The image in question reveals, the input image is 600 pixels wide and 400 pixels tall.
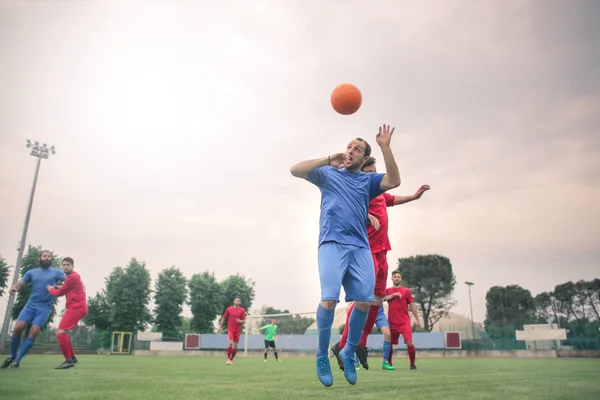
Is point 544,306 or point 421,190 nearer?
point 421,190

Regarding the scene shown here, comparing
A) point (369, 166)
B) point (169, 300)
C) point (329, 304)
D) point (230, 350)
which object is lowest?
point (230, 350)

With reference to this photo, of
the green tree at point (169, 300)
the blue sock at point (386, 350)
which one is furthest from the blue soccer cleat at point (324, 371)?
the green tree at point (169, 300)

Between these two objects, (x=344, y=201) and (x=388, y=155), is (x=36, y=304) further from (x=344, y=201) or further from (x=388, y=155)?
(x=388, y=155)

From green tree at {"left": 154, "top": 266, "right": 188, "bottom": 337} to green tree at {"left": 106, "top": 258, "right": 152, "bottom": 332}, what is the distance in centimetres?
169

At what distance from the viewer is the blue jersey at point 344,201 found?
4781mm

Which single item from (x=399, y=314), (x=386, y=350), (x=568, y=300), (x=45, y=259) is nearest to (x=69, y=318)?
(x=45, y=259)

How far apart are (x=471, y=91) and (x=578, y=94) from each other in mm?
3185

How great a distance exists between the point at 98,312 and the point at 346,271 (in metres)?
55.0

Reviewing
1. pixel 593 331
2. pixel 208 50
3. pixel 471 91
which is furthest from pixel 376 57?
pixel 593 331

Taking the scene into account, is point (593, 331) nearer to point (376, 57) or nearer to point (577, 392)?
point (376, 57)

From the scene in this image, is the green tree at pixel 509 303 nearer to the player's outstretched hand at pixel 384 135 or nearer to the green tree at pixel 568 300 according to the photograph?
the green tree at pixel 568 300

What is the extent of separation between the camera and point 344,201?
485 cm

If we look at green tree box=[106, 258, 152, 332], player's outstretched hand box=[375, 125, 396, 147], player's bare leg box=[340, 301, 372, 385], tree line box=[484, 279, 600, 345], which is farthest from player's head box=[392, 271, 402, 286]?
green tree box=[106, 258, 152, 332]

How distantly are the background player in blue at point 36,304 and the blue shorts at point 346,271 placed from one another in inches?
297
